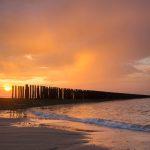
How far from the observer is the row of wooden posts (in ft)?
145

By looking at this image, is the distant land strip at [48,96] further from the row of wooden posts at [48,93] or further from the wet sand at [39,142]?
the wet sand at [39,142]

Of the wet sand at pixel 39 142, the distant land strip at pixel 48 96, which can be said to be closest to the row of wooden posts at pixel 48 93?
the distant land strip at pixel 48 96

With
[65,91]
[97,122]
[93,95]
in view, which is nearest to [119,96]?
[93,95]

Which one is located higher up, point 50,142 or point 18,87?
point 18,87

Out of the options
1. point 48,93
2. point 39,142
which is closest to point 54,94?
point 48,93

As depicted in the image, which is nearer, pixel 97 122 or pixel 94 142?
pixel 94 142

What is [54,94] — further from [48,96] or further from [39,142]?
[39,142]

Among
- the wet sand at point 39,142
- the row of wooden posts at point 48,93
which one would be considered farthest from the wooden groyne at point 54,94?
the wet sand at point 39,142

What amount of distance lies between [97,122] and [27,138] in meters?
8.32

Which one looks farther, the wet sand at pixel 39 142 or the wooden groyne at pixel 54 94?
the wooden groyne at pixel 54 94

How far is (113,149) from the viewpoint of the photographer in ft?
27.7

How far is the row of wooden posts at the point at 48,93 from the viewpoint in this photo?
44250 mm

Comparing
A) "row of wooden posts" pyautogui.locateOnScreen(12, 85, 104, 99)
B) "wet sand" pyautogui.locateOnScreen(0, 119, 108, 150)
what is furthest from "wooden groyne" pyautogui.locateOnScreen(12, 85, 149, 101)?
"wet sand" pyautogui.locateOnScreen(0, 119, 108, 150)

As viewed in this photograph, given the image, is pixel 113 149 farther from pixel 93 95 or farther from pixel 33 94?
pixel 93 95
